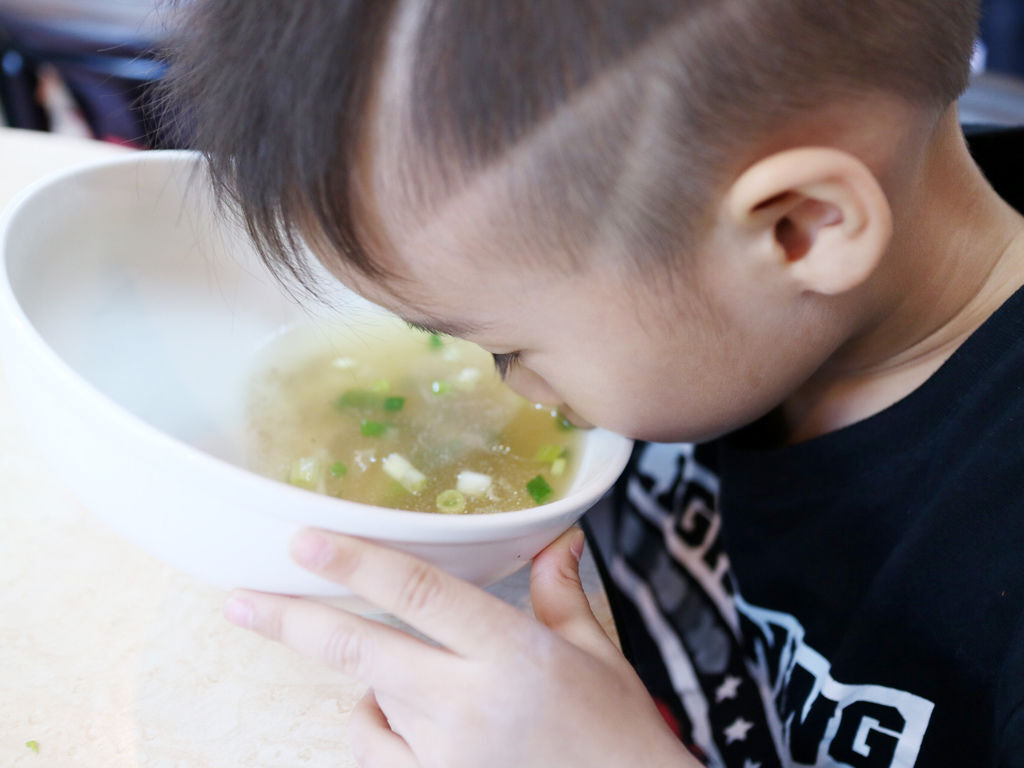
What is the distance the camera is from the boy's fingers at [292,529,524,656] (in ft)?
1.85

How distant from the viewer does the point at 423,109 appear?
0.53 meters

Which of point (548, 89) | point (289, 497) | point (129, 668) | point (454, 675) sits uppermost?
point (548, 89)

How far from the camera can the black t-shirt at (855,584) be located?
0.72m

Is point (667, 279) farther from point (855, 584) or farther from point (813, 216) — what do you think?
point (855, 584)

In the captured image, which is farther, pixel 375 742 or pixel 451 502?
pixel 451 502

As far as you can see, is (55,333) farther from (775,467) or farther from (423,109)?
(775,467)

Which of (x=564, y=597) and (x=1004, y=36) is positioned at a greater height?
(x=1004, y=36)

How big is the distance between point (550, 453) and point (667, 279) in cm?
30

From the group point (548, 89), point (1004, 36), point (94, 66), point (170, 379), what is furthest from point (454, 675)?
point (1004, 36)

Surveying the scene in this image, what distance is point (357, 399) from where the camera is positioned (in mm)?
952

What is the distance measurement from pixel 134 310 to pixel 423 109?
524 millimetres

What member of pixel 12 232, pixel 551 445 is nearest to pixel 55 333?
pixel 12 232

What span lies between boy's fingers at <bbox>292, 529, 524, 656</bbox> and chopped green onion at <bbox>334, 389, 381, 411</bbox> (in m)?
0.37

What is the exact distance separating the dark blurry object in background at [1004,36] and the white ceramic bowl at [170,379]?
1918 mm
